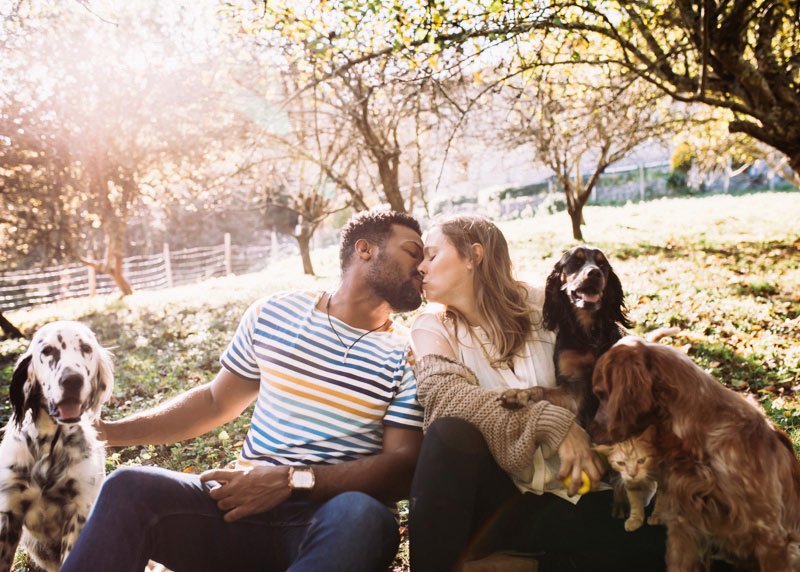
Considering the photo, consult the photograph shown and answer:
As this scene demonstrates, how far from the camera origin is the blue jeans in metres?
2.09

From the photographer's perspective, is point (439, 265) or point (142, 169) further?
point (142, 169)

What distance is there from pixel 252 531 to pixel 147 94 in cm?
1459

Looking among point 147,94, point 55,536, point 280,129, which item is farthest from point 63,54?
point 55,536

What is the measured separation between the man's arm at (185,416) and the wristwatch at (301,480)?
23.7 inches

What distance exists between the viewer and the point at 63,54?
519 inches

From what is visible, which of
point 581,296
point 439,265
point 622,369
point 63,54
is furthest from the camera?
point 63,54

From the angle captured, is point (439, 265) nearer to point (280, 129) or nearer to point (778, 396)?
point (778, 396)

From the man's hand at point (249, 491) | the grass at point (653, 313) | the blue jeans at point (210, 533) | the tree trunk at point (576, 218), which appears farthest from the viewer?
the tree trunk at point (576, 218)

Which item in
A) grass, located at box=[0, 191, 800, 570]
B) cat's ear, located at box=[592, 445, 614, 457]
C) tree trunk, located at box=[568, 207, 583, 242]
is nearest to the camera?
cat's ear, located at box=[592, 445, 614, 457]

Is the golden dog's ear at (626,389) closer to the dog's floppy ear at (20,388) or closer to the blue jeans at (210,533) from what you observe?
the blue jeans at (210,533)

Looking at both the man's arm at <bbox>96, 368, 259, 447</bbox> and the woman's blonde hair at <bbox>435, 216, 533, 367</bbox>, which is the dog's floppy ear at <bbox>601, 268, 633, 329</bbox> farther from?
the man's arm at <bbox>96, 368, 259, 447</bbox>

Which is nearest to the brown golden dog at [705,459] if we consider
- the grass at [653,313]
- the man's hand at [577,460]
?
the man's hand at [577,460]

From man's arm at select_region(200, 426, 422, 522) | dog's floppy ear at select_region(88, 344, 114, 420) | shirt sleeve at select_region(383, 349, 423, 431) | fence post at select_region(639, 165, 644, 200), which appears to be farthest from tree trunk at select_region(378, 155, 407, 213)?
fence post at select_region(639, 165, 644, 200)

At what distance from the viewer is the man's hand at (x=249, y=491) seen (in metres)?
2.34
